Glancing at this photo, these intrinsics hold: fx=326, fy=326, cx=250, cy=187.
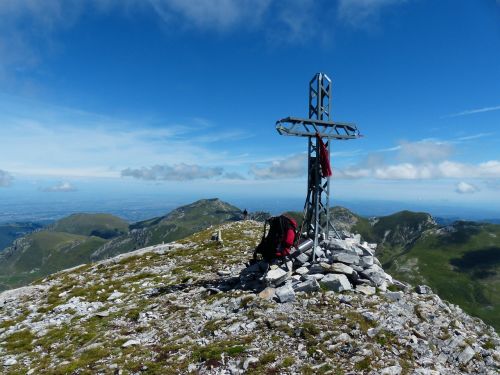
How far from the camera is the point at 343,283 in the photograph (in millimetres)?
18031

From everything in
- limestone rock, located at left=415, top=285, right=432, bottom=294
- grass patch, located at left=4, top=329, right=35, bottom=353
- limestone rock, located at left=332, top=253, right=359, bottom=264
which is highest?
limestone rock, located at left=332, top=253, right=359, bottom=264

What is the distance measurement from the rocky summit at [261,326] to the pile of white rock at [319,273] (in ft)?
0.23

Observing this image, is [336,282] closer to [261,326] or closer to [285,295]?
[285,295]

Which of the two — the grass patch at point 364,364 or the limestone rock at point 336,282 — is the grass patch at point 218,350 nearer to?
the grass patch at point 364,364

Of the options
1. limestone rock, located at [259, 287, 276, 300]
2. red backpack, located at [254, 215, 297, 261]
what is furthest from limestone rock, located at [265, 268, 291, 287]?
red backpack, located at [254, 215, 297, 261]

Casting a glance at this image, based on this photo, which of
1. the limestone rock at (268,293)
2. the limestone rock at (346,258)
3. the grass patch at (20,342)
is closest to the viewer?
the grass patch at (20,342)

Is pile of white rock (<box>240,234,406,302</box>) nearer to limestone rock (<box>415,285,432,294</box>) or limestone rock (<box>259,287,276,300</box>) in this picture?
limestone rock (<box>259,287,276,300</box>)

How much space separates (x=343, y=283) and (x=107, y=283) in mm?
19821

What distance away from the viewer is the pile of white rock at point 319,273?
18047 millimetres

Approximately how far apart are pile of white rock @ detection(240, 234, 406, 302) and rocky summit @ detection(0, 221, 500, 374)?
0.07 metres

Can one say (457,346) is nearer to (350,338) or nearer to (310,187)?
(350,338)

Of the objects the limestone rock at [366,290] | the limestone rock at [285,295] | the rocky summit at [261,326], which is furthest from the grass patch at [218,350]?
the limestone rock at [366,290]

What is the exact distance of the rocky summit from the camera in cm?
1227

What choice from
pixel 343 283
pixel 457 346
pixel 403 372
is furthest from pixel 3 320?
pixel 457 346
